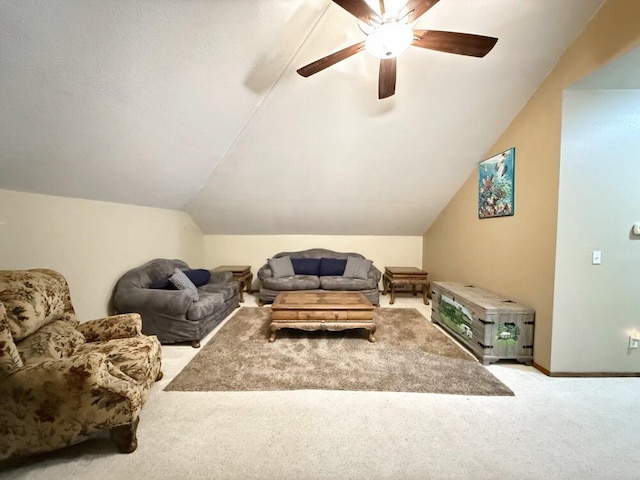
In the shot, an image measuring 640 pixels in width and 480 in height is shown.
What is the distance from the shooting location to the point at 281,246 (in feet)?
17.8

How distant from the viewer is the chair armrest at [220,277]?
165 inches

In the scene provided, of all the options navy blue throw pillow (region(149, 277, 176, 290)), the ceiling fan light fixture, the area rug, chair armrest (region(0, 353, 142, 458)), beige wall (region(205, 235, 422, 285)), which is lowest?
the area rug

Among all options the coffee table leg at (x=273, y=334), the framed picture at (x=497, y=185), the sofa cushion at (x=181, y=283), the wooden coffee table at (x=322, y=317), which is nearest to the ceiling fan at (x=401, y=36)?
the framed picture at (x=497, y=185)

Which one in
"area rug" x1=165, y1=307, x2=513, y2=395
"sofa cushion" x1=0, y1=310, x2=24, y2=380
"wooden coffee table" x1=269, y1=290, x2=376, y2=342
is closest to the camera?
"sofa cushion" x1=0, y1=310, x2=24, y2=380

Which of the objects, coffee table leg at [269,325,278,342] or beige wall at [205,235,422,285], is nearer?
coffee table leg at [269,325,278,342]

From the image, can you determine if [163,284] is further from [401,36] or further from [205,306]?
[401,36]

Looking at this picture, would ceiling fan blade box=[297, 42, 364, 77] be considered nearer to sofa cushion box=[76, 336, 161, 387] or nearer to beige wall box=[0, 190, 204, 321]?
sofa cushion box=[76, 336, 161, 387]

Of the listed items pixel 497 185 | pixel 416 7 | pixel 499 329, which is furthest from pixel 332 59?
pixel 499 329

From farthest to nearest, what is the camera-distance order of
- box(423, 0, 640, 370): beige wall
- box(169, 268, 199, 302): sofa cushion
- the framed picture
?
box(169, 268, 199, 302): sofa cushion → the framed picture → box(423, 0, 640, 370): beige wall

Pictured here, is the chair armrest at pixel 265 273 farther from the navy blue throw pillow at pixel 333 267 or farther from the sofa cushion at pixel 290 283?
the navy blue throw pillow at pixel 333 267

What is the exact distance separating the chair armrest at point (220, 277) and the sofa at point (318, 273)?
51cm

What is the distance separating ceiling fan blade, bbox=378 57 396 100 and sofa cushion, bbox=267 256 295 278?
320cm

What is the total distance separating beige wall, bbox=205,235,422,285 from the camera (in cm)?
540

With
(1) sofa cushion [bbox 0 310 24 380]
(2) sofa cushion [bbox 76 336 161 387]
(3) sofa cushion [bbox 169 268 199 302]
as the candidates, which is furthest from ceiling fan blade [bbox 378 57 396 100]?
(3) sofa cushion [bbox 169 268 199 302]
